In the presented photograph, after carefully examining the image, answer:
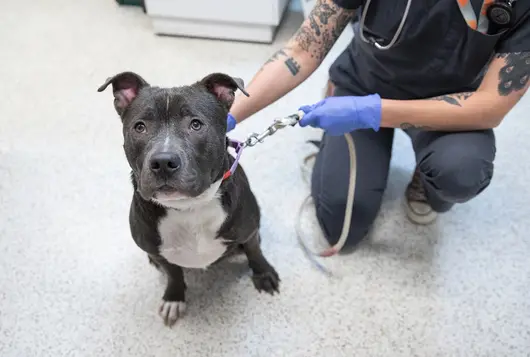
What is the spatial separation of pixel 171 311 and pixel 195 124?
753 mm

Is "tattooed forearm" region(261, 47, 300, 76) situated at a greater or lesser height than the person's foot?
greater

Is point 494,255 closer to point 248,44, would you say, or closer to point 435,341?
point 435,341

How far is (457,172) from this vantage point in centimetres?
165

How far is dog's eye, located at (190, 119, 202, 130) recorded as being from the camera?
4.13 ft

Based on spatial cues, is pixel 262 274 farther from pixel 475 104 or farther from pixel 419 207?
pixel 475 104

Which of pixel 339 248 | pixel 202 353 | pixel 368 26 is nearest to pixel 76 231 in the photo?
pixel 202 353

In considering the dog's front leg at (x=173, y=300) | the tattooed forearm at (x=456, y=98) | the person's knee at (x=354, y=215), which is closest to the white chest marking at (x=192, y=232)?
the dog's front leg at (x=173, y=300)

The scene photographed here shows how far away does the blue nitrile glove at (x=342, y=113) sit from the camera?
59.4 inches

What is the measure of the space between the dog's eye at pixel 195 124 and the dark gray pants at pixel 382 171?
78cm

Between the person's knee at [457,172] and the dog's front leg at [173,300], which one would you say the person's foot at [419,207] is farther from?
the dog's front leg at [173,300]

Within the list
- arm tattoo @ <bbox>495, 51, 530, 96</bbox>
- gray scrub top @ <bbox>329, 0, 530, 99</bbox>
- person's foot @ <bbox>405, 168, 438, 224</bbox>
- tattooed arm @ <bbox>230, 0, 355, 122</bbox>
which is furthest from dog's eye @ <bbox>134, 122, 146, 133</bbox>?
person's foot @ <bbox>405, 168, 438, 224</bbox>

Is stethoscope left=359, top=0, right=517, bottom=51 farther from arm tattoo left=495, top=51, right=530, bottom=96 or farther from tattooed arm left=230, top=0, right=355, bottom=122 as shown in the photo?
tattooed arm left=230, top=0, right=355, bottom=122

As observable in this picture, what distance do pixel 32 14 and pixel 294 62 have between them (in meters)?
2.30

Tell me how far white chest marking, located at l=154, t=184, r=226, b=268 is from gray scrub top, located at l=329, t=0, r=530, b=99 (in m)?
0.76
